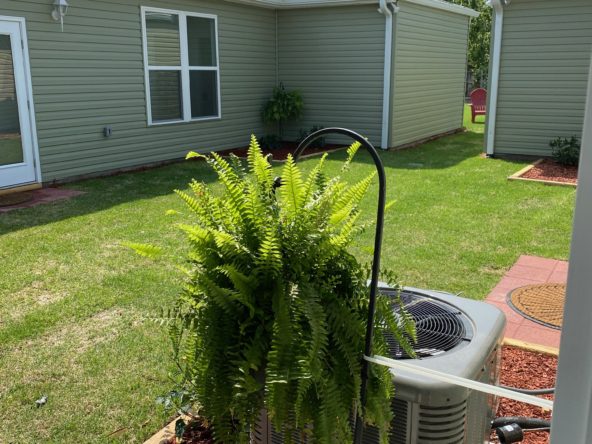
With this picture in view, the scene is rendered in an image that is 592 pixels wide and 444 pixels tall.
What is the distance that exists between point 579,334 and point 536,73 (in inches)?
396

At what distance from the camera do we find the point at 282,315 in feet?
4.58

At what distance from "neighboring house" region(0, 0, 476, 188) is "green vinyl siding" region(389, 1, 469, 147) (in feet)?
0.14

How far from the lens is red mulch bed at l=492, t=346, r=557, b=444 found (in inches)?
101

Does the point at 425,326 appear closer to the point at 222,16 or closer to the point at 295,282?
the point at 295,282

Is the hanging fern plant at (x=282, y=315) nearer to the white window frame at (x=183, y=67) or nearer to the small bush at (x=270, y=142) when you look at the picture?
the white window frame at (x=183, y=67)

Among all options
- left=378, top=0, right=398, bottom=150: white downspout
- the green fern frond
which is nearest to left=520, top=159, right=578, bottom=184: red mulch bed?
left=378, top=0, right=398, bottom=150: white downspout

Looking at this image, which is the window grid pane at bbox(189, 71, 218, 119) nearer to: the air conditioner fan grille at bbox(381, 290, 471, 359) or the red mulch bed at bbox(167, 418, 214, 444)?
the red mulch bed at bbox(167, 418, 214, 444)

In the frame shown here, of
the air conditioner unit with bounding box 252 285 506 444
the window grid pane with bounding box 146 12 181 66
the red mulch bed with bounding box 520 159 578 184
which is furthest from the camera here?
the window grid pane with bounding box 146 12 181 66

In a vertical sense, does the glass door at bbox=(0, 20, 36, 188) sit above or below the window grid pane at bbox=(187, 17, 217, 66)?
below

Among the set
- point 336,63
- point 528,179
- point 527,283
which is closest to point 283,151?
point 336,63

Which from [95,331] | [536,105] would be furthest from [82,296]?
[536,105]

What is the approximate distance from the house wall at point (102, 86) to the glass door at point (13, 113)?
0.56ft

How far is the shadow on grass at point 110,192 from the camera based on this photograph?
6.18m

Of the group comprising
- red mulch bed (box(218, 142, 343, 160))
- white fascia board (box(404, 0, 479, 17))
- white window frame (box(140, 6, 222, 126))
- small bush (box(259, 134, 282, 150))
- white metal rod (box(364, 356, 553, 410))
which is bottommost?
red mulch bed (box(218, 142, 343, 160))
